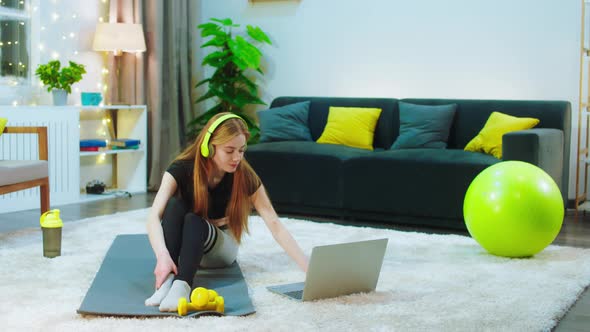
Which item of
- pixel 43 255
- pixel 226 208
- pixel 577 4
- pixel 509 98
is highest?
pixel 577 4

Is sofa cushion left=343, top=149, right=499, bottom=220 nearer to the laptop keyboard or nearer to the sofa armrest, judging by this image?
the sofa armrest

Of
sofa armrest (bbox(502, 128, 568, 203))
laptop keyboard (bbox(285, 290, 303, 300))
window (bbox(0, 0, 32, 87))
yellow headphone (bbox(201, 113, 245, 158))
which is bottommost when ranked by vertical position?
laptop keyboard (bbox(285, 290, 303, 300))

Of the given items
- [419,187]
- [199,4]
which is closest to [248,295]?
[419,187]

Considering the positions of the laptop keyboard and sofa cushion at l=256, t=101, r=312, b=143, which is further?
sofa cushion at l=256, t=101, r=312, b=143

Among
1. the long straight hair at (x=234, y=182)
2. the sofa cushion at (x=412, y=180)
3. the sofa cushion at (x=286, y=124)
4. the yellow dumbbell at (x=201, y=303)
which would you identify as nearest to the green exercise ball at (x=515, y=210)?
the sofa cushion at (x=412, y=180)

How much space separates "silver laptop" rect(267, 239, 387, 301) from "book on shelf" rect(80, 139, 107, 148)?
2956 mm

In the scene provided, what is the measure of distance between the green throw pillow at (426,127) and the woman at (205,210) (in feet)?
7.11

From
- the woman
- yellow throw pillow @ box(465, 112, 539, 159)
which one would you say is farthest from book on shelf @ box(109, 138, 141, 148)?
the woman

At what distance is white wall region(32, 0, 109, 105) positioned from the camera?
17.5 ft

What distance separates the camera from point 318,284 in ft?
8.71

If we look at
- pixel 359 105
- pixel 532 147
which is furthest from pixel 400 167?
pixel 359 105

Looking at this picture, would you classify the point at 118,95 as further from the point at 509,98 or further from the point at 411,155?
the point at 509,98

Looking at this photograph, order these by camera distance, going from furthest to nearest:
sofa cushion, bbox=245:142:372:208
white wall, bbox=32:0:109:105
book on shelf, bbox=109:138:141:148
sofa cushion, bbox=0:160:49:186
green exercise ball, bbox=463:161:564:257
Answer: book on shelf, bbox=109:138:141:148 < white wall, bbox=32:0:109:105 < sofa cushion, bbox=245:142:372:208 < sofa cushion, bbox=0:160:49:186 < green exercise ball, bbox=463:161:564:257

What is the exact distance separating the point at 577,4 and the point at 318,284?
325cm
